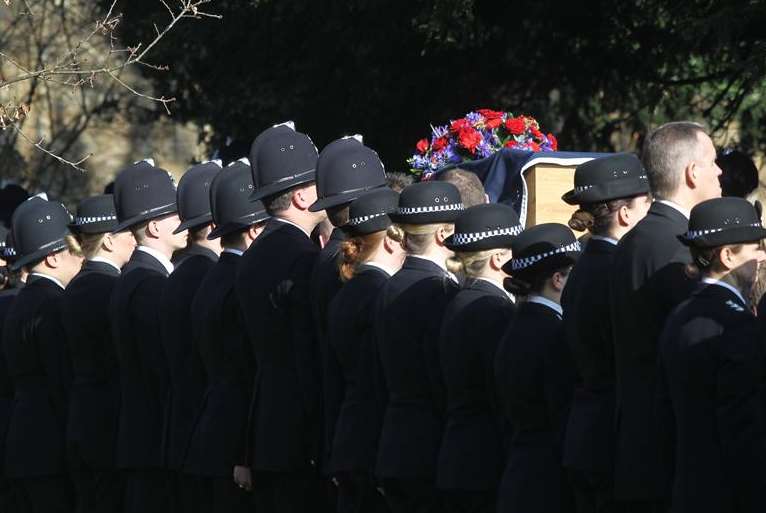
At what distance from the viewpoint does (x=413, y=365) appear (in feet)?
22.9

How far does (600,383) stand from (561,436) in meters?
0.27

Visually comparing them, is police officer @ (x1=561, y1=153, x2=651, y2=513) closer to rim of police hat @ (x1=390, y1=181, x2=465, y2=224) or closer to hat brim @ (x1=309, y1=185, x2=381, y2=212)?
rim of police hat @ (x1=390, y1=181, x2=465, y2=224)

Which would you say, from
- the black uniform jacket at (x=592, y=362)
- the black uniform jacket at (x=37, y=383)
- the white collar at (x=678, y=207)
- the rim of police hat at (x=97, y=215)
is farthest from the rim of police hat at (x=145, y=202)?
the white collar at (x=678, y=207)

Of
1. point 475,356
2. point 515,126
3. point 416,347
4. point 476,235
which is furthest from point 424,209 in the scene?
point 515,126

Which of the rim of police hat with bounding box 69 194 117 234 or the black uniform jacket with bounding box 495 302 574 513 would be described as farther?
the rim of police hat with bounding box 69 194 117 234

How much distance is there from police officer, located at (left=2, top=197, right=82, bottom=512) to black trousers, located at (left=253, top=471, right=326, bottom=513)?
1.85 m

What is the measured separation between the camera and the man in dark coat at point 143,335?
8.56 m

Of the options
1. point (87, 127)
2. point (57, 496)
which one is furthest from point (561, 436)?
point (87, 127)

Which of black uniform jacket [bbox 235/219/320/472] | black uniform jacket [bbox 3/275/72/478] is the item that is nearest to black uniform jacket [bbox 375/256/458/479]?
black uniform jacket [bbox 235/219/320/472]

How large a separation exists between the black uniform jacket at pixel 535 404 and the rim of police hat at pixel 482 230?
1.24ft

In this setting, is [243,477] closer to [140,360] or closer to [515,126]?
[140,360]

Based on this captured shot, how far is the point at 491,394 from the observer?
674 cm

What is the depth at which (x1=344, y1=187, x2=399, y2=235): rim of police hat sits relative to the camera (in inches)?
284

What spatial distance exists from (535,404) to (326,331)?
1371 mm
